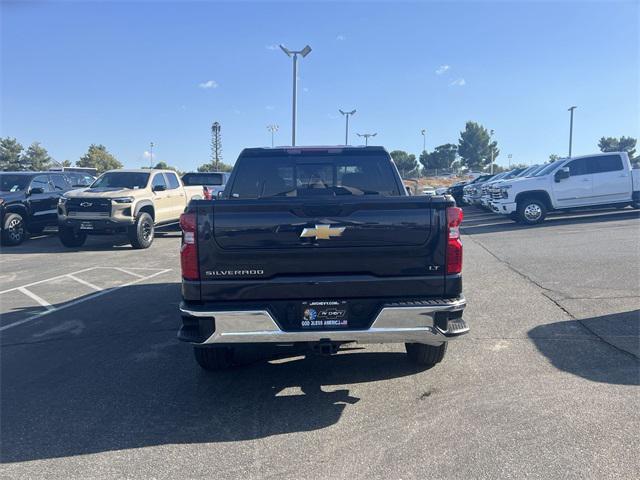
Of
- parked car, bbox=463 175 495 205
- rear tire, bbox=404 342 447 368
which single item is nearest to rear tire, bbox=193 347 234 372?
rear tire, bbox=404 342 447 368

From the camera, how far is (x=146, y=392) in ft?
13.9

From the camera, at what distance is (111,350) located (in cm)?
531

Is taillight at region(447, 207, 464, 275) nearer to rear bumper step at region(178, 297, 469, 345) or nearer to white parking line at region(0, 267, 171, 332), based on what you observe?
rear bumper step at region(178, 297, 469, 345)

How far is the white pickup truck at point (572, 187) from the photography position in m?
16.5

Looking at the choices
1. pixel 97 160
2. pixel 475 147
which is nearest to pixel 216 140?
pixel 97 160

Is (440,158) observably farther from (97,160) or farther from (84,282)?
(84,282)

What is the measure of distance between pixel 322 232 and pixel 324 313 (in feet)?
1.94

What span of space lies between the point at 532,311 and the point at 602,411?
9.38 ft

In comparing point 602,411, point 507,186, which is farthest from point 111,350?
point 507,186

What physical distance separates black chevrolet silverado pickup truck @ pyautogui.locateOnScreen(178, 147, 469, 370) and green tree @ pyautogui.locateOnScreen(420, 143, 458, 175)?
93087mm

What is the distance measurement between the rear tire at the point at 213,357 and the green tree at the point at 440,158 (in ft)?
304

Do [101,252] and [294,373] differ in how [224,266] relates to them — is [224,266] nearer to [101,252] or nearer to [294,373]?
[294,373]

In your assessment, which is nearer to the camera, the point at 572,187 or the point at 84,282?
the point at 84,282

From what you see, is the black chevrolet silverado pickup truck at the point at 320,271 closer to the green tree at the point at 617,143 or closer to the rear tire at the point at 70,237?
the rear tire at the point at 70,237
